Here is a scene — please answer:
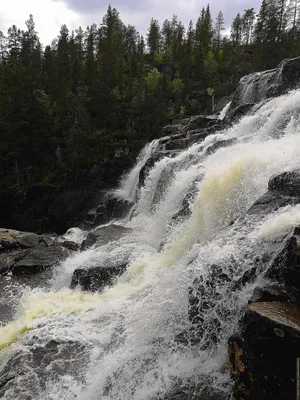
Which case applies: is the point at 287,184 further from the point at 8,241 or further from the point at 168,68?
the point at 168,68

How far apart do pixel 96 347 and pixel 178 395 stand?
113 inches

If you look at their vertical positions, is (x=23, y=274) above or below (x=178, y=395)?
below

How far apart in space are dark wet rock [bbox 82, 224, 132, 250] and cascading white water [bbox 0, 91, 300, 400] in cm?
119

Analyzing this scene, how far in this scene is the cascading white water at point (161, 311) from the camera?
6871 mm

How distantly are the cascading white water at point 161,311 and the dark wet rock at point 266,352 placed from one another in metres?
0.87

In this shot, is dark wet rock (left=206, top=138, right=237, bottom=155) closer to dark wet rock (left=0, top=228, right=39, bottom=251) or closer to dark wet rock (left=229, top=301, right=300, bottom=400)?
dark wet rock (left=0, top=228, right=39, bottom=251)

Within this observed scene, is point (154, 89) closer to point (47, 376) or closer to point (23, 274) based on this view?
point (23, 274)

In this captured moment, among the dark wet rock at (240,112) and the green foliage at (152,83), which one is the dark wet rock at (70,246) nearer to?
the dark wet rock at (240,112)

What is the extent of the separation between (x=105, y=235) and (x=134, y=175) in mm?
13007

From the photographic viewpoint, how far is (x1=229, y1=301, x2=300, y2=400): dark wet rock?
499 cm

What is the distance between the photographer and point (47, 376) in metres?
7.66

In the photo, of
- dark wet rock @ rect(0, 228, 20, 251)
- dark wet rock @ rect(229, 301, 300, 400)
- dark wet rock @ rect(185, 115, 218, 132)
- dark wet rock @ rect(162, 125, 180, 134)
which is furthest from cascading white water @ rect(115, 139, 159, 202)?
dark wet rock @ rect(229, 301, 300, 400)

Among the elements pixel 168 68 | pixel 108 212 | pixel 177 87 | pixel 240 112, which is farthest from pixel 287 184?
pixel 168 68

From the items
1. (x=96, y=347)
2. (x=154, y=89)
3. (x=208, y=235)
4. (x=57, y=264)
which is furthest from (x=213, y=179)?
(x=154, y=89)
